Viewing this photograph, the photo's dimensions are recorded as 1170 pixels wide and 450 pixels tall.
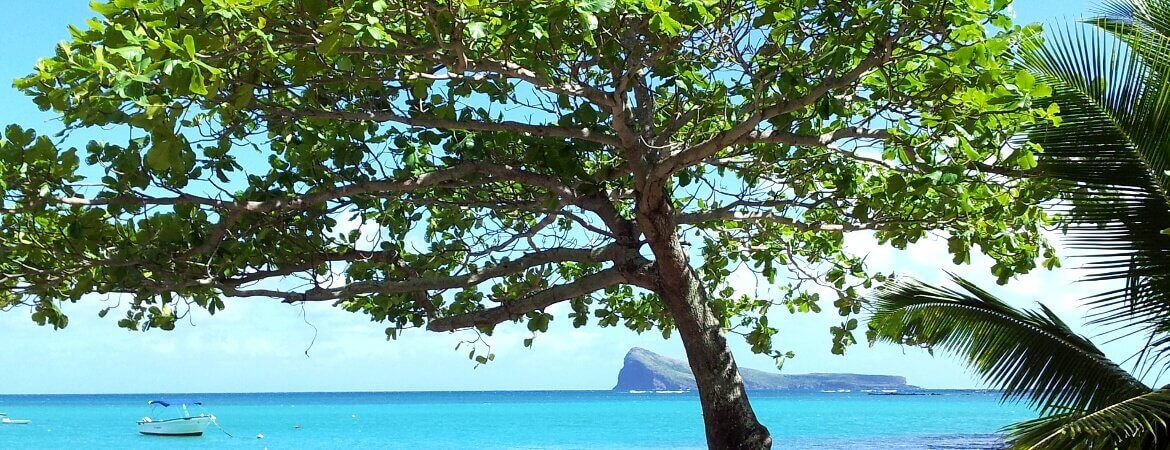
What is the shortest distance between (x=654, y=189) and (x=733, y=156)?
3.85 feet

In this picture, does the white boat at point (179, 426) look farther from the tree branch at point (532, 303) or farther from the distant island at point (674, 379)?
the distant island at point (674, 379)

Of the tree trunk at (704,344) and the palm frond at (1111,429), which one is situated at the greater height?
the tree trunk at (704,344)

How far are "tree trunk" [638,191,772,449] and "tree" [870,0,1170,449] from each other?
5.41ft

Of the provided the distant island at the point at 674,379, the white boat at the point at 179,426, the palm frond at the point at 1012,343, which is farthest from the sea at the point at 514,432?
the distant island at the point at 674,379

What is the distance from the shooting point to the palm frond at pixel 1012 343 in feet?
21.8

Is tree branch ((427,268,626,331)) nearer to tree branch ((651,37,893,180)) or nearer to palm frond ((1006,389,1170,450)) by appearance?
tree branch ((651,37,893,180))

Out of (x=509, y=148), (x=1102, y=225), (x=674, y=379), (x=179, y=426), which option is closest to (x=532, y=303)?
(x=509, y=148)

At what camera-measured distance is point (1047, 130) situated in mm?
6562

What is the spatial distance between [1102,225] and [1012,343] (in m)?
1.07

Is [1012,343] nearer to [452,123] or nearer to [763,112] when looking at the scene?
[763,112]

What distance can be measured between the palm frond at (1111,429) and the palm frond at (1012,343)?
876mm

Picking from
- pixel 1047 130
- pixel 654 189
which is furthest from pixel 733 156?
pixel 1047 130

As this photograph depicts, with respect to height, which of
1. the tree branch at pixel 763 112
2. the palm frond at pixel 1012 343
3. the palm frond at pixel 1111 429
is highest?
the tree branch at pixel 763 112

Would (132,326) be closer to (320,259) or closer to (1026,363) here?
(320,259)
